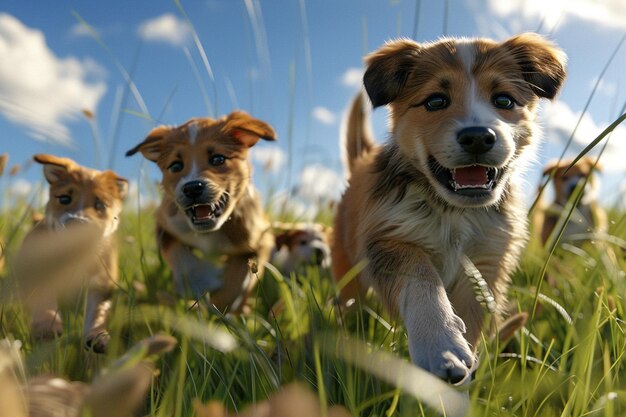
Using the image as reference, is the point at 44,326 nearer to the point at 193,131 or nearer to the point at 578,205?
the point at 193,131

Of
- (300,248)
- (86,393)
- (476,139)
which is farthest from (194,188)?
(86,393)

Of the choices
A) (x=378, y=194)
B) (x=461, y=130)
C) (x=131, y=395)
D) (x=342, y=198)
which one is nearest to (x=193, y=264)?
(x=342, y=198)

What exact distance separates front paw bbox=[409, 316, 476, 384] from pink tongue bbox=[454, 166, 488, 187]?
723 mm

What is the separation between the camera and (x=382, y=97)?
9.36ft

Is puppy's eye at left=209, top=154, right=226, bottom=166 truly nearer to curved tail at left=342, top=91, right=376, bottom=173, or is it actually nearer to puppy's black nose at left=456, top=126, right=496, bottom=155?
curved tail at left=342, top=91, right=376, bottom=173

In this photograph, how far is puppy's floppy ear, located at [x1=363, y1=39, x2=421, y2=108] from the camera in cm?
285

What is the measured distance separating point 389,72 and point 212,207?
1.31 m

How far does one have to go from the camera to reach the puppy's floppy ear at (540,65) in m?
2.85

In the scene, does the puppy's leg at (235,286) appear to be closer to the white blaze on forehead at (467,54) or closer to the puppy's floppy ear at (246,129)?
the puppy's floppy ear at (246,129)

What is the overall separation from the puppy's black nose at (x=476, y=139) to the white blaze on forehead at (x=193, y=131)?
1832mm

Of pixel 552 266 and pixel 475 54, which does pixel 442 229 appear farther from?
pixel 552 266

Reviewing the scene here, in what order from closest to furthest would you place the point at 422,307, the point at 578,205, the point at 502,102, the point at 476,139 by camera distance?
the point at 422,307 < the point at 476,139 < the point at 502,102 < the point at 578,205

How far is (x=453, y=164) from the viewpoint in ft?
8.06

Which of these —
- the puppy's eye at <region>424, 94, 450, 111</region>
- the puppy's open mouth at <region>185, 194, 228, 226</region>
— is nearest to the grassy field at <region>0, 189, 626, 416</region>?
the puppy's open mouth at <region>185, 194, 228, 226</region>
